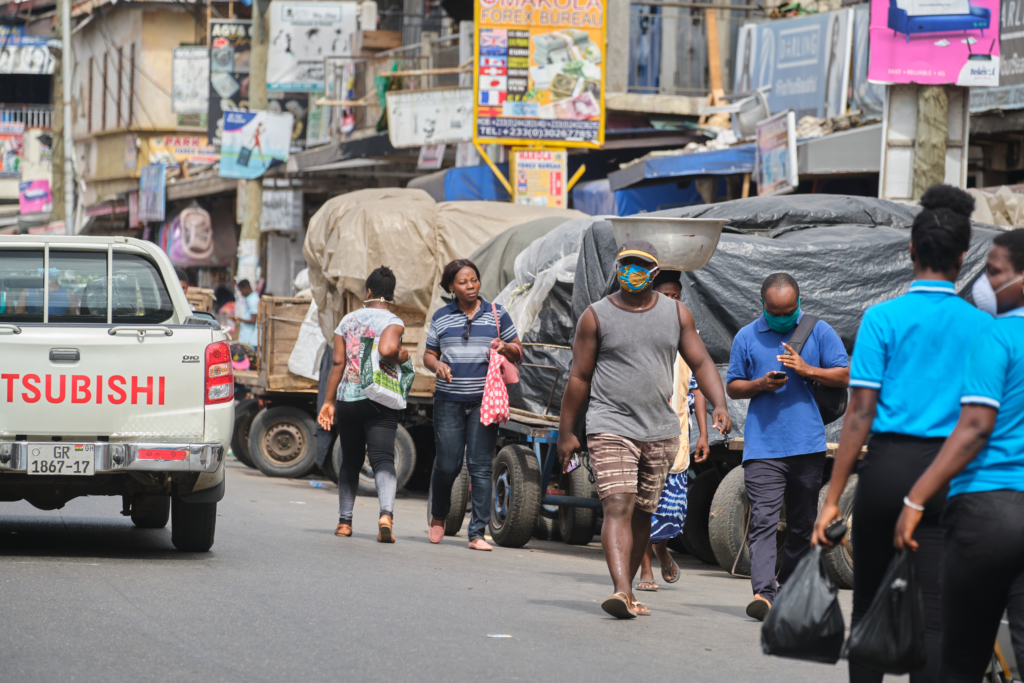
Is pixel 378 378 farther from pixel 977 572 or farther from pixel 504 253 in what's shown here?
pixel 977 572

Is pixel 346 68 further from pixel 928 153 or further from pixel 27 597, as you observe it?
pixel 27 597

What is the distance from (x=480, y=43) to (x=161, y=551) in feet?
32.6

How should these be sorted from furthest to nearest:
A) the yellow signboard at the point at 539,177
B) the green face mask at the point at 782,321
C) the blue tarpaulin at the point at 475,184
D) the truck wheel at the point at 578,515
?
the blue tarpaulin at the point at 475,184 < the yellow signboard at the point at 539,177 < the truck wheel at the point at 578,515 < the green face mask at the point at 782,321

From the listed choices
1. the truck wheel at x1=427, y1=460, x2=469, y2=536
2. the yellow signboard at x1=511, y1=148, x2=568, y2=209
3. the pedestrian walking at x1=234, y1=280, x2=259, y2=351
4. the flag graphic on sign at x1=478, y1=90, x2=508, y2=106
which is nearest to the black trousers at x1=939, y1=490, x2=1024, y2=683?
the truck wheel at x1=427, y1=460, x2=469, y2=536

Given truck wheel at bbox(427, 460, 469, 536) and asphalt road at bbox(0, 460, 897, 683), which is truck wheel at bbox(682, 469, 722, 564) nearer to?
asphalt road at bbox(0, 460, 897, 683)

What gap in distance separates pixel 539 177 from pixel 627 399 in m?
10.8

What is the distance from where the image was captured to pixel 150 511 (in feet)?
29.1

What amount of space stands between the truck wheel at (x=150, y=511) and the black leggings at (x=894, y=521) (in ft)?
18.5

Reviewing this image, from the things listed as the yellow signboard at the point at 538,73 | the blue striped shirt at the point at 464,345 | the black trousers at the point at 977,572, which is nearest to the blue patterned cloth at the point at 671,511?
the blue striped shirt at the point at 464,345

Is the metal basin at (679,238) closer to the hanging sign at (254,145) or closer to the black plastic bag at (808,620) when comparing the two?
the black plastic bag at (808,620)

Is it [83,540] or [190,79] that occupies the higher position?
[190,79]

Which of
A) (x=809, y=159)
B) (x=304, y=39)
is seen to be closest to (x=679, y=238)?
(x=809, y=159)

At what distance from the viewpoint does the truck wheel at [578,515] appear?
9.99 metres

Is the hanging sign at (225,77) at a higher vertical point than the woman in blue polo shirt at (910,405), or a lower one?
higher
